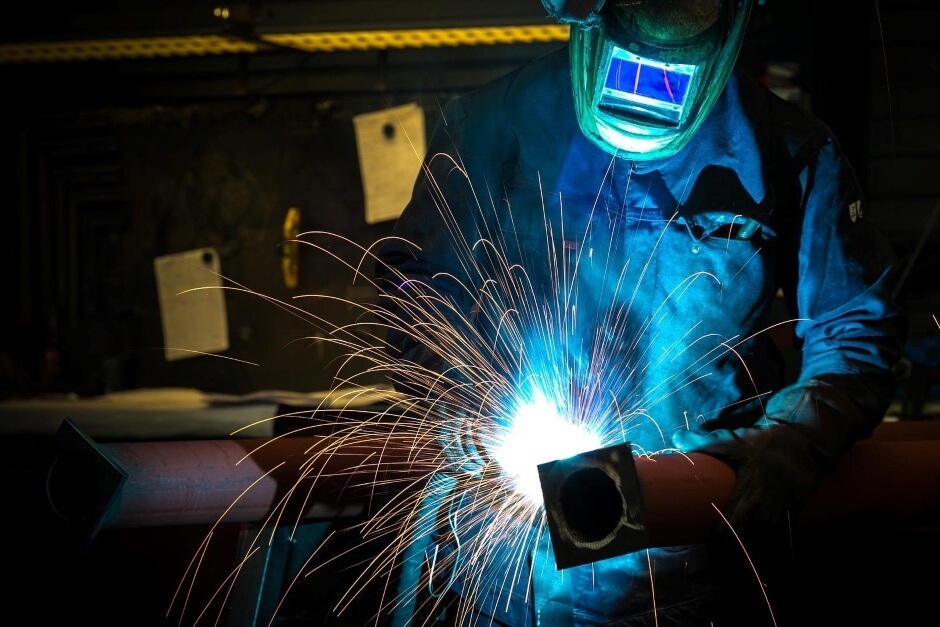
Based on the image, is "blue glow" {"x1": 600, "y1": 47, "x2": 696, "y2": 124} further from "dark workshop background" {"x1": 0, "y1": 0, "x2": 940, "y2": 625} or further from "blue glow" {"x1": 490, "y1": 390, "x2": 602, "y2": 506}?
"dark workshop background" {"x1": 0, "y1": 0, "x2": 940, "y2": 625}

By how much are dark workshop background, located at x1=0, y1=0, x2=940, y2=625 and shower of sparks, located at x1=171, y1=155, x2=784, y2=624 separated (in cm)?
134

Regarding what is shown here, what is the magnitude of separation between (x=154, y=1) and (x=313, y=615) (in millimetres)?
2111

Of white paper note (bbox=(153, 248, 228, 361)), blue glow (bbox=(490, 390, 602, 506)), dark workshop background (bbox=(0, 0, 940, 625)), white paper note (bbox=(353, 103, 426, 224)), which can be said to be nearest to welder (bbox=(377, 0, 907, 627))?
blue glow (bbox=(490, 390, 602, 506))

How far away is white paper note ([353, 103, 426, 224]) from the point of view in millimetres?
3064

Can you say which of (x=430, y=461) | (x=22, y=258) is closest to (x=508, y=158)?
(x=430, y=461)

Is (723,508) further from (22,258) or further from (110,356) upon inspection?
(22,258)

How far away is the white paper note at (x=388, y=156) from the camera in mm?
3064

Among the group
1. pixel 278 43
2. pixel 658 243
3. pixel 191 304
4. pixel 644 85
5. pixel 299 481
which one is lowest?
pixel 299 481

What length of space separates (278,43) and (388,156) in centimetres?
57

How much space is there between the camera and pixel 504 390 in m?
1.80

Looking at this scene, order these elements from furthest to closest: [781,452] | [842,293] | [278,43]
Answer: [278,43], [842,293], [781,452]

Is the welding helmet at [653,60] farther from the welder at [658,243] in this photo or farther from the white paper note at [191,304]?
the white paper note at [191,304]

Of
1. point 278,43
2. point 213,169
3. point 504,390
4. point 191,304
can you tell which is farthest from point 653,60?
point 191,304

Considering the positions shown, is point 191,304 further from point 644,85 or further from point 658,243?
point 644,85
